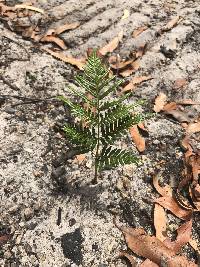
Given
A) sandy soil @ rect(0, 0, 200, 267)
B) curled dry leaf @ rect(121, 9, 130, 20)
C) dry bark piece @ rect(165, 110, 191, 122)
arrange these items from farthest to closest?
curled dry leaf @ rect(121, 9, 130, 20)
dry bark piece @ rect(165, 110, 191, 122)
sandy soil @ rect(0, 0, 200, 267)

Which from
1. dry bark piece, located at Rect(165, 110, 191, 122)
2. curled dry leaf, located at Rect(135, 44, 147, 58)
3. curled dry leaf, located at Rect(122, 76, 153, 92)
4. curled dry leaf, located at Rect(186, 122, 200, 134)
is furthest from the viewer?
curled dry leaf, located at Rect(135, 44, 147, 58)

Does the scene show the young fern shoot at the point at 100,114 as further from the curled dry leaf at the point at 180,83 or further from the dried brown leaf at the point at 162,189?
the curled dry leaf at the point at 180,83

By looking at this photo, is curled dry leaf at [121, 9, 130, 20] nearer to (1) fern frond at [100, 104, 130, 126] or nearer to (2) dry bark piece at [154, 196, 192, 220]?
(1) fern frond at [100, 104, 130, 126]

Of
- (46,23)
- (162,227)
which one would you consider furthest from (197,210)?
(46,23)

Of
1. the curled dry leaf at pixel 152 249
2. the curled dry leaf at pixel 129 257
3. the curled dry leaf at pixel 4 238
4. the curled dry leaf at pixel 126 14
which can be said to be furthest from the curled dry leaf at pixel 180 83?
the curled dry leaf at pixel 4 238

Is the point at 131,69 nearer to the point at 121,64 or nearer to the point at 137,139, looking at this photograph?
the point at 121,64

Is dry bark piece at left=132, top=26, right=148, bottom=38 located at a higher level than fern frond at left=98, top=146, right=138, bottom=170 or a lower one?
higher

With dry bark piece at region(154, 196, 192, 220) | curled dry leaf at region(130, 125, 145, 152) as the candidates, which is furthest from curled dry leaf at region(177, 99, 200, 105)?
dry bark piece at region(154, 196, 192, 220)

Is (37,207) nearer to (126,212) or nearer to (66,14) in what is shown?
(126,212)

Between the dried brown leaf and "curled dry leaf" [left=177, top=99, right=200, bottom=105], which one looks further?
"curled dry leaf" [left=177, top=99, right=200, bottom=105]
